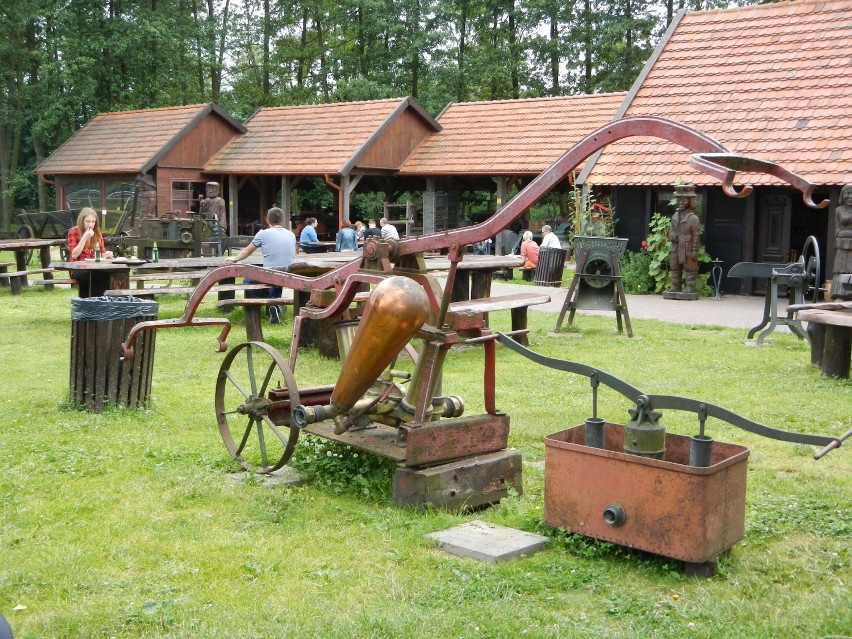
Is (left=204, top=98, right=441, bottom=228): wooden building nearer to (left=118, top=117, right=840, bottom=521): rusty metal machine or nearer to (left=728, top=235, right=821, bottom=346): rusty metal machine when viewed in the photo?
(left=728, top=235, right=821, bottom=346): rusty metal machine

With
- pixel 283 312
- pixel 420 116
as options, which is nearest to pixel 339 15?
pixel 420 116

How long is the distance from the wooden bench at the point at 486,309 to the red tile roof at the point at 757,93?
645cm

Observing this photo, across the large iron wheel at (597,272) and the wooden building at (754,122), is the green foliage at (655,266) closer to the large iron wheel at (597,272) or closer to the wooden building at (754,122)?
the wooden building at (754,122)

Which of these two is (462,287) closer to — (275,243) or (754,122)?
(275,243)

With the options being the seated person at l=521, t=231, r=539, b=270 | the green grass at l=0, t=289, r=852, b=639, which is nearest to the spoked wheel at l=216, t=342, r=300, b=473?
the green grass at l=0, t=289, r=852, b=639

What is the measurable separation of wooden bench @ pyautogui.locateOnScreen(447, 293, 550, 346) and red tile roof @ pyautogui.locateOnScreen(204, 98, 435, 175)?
15.2 m

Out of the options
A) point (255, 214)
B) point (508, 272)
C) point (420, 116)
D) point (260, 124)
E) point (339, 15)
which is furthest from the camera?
point (339, 15)

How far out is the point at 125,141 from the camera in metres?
30.6

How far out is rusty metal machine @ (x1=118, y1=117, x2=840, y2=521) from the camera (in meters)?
4.82

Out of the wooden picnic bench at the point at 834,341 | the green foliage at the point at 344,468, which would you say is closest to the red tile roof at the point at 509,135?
the wooden picnic bench at the point at 834,341

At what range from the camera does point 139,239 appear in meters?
18.5

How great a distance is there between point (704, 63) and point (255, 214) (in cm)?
1792

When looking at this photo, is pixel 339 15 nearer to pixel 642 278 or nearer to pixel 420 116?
pixel 420 116

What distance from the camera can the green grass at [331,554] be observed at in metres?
3.89
